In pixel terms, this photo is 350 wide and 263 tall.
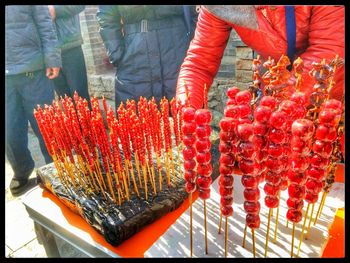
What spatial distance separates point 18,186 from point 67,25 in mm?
2314

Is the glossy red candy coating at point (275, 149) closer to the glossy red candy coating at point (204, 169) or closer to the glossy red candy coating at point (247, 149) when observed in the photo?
the glossy red candy coating at point (247, 149)

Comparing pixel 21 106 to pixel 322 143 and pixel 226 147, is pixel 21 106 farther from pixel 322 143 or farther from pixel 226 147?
pixel 322 143

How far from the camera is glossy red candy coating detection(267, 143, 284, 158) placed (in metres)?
1.15

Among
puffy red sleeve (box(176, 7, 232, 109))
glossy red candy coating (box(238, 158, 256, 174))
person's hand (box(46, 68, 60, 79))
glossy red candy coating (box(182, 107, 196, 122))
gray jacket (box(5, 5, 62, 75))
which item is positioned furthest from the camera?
person's hand (box(46, 68, 60, 79))

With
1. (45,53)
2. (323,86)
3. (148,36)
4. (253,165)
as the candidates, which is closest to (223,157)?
(253,165)

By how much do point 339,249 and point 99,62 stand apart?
16.8ft

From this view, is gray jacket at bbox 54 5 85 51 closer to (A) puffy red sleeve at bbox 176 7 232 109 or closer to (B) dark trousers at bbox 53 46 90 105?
(B) dark trousers at bbox 53 46 90 105

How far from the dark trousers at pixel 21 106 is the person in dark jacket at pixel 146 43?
91 cm

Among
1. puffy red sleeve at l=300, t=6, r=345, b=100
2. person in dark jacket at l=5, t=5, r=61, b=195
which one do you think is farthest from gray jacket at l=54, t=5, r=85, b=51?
puffy red sleeve at l=300, t=6, r=345, b=100

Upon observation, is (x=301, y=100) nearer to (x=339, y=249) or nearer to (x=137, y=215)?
(x=339, y=249)

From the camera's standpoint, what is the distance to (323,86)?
1.26 meters

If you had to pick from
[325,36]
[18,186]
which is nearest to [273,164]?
[325,36]

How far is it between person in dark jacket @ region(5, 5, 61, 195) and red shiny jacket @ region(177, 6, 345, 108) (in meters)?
2.18

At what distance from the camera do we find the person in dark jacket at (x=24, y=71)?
11.2 feet
